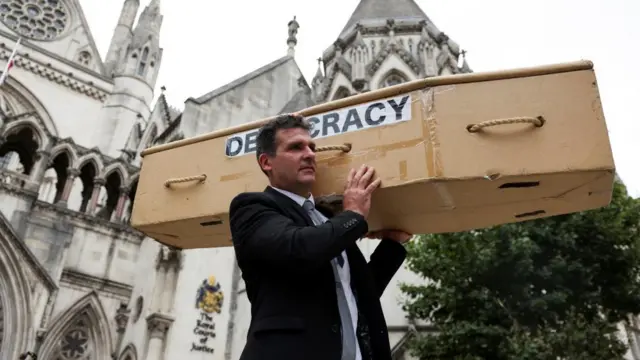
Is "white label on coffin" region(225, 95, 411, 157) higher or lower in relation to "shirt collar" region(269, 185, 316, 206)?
higher

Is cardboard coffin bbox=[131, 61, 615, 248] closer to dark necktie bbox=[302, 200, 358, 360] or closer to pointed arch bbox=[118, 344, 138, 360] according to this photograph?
dark necktie bbox=[302, 200, 358, 360]

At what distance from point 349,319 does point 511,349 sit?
25.3 feet

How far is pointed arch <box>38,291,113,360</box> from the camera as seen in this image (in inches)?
525

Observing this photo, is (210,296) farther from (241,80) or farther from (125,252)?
(241,80)

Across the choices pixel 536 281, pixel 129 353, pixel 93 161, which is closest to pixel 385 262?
pixel 536 281

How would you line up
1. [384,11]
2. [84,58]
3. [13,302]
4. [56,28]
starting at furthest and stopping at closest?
1. [84,58]
2. [56,28]
3. [384,11]
4. [13,302]

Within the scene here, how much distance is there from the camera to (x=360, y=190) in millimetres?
2123

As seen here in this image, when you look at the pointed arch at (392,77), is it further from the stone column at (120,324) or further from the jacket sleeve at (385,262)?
the jacket sleeve at (385,262)

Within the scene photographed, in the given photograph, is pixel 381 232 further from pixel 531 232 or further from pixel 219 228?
pixel 531 232

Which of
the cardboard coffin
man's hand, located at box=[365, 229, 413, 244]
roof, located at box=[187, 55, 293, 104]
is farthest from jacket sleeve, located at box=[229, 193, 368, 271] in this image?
roof, located at box=[187, 55, 293, 104]

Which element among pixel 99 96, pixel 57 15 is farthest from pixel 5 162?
pixel 57 15

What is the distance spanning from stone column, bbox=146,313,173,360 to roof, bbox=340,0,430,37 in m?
18.8

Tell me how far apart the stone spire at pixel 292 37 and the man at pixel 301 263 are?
22.7 metres

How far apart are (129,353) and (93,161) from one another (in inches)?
248
